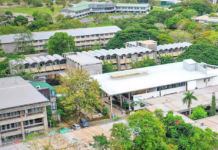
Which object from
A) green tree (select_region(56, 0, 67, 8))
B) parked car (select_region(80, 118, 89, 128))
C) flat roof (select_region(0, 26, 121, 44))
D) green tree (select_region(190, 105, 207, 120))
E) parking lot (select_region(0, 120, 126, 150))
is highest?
green tree (select_region(56, 0, 67, 8))

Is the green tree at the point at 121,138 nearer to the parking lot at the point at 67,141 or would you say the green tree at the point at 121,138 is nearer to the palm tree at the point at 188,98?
the parking lot at the point at 67,141

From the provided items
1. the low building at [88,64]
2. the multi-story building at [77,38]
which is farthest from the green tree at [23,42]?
the low building at [88,64]

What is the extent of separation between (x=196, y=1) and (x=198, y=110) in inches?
2787

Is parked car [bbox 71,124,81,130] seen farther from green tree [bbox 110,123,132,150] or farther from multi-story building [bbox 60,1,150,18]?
multi-story building [bbox 60,1,150,18]

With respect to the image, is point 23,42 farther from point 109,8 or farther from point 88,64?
point 109,8

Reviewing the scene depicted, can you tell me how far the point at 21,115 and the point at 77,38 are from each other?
37509 millimetres

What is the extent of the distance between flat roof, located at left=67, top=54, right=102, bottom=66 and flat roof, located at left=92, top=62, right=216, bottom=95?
3.04 m

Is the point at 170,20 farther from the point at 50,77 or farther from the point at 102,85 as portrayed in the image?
the point at 102,85

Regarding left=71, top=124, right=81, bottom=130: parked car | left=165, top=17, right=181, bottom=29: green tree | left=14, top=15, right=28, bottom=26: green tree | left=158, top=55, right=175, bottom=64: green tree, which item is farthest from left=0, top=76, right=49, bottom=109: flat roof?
left=14, top=15, right=28, bottom=26: green tree

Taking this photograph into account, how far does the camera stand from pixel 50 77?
5003 centimetres

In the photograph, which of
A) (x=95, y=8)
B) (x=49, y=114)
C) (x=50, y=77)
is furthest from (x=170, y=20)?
(x=49, y=114)

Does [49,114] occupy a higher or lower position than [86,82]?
lower

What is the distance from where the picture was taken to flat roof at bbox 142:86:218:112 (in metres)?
34.4

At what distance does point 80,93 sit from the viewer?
34.0 meters
